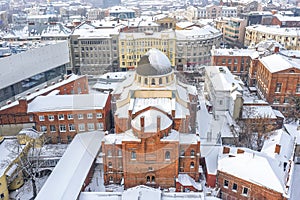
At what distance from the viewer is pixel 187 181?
1344 inches

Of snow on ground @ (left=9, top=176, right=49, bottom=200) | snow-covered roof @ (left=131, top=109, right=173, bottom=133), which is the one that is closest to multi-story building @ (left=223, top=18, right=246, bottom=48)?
snow-covered roof @ (left=131, top=109, right=173, bottom=133)

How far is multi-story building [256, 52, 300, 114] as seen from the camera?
169 ft

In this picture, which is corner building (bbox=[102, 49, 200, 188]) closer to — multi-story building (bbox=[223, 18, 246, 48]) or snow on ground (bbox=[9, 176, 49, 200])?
snow on ground (bbox=[9, 176, 49, 200])

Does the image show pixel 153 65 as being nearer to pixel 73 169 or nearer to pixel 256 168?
pixel 73 169

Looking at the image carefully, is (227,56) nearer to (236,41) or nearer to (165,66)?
(165,66)

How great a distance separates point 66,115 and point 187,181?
20.1 meters

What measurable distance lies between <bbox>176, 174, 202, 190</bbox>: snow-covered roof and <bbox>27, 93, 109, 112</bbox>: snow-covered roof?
15798mm

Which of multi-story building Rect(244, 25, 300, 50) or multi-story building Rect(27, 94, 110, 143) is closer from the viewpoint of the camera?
multi-story building Rect(27, 94, 110, 143)

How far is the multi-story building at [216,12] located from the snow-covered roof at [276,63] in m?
95.8

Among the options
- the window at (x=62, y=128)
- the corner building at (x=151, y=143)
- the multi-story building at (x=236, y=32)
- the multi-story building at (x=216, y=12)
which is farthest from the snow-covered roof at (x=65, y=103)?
the multi-story building at (x=216, y=12)

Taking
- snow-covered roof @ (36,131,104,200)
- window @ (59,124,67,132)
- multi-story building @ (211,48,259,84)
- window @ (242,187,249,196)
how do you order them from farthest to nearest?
multi-story building @ (211,48,259,84) < window @ (59,124,67,132) < window @ (242,187,249,196) < snow-covered roof @ (36,131,104,200)

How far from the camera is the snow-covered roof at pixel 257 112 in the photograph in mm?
46037

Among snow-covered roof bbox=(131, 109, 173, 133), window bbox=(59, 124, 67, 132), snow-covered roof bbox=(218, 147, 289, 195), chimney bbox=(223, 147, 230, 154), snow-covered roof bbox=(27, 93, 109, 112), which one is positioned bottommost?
window bbox=(59, 124, 67, 132)

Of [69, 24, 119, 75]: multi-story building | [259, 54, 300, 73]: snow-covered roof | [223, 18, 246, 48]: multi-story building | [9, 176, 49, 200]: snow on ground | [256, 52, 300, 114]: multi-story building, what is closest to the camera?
[9, 176, 49, 200]: snow on ground
